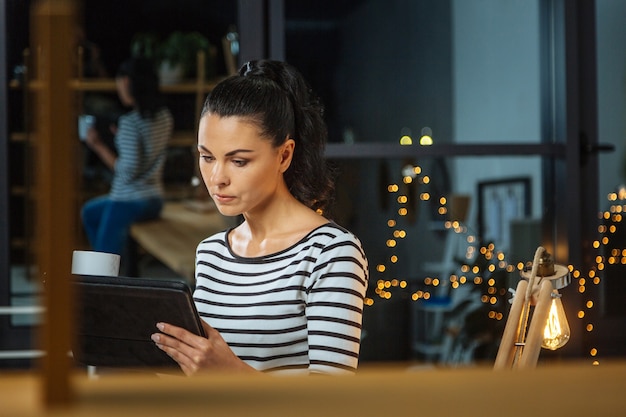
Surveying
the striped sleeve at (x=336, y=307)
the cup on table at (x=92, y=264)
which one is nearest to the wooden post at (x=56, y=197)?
the striped sleeve at (x=336, y=307)

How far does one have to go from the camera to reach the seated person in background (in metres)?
3.38

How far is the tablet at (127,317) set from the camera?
1.33m

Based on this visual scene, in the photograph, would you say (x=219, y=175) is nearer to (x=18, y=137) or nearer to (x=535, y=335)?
(x=535, y=335)

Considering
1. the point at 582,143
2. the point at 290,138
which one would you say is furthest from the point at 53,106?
the point at 582,143

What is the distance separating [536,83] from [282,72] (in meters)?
1.52

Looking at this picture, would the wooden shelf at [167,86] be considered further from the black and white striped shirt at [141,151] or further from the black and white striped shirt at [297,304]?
the black and white striped shirt at [297,304]

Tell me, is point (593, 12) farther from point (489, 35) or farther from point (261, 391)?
point (261, 391)

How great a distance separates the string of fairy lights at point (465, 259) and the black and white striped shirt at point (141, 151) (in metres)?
0.95

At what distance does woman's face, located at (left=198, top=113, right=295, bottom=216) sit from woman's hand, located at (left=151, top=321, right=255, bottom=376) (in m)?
0.24

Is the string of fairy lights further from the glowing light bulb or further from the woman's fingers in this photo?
the woman's fingers

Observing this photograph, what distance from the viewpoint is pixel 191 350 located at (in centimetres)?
135

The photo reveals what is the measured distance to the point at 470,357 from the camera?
3.02 meters

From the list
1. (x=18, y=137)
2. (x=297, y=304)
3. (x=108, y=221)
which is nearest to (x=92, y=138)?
(x=108, y=221)

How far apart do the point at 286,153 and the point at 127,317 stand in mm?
400
